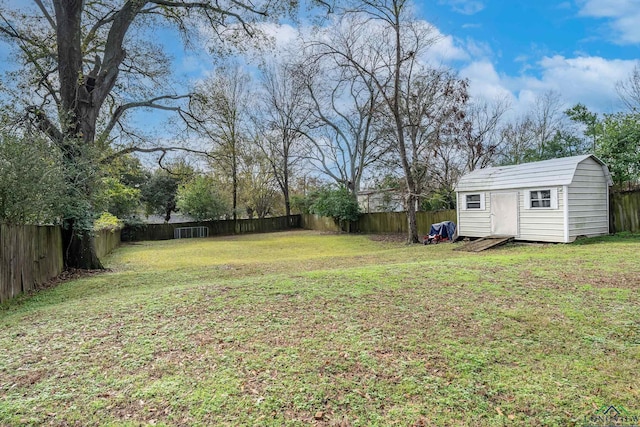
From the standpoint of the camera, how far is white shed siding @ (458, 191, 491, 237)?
13406 mm

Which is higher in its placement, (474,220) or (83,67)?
(83,67)

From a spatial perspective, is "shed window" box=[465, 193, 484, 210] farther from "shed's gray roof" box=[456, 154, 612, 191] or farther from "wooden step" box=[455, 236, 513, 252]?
"wooden step" box=[455, 236, 513, 252]

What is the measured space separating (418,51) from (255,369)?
15494mm

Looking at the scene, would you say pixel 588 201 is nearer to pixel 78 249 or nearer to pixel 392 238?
pixel 392 238

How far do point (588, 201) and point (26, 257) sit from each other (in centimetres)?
1480

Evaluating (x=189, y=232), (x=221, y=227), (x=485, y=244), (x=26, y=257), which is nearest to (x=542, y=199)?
(x=485, y=244)

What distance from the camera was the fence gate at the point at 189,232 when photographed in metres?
27.5

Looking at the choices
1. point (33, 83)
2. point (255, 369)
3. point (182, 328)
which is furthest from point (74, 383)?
point (33, 83)

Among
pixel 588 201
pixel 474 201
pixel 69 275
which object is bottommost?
pixel 69 275

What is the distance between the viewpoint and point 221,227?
29.6 meters

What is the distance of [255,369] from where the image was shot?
3.02m

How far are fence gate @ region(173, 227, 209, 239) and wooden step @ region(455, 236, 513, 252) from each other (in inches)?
839

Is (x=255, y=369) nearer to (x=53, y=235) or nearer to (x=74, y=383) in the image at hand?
(x=74, y=383)

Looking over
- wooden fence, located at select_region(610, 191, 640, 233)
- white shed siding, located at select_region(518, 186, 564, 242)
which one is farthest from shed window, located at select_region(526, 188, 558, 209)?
wooden fence, located at select_region(610, 191, 640, 233)
